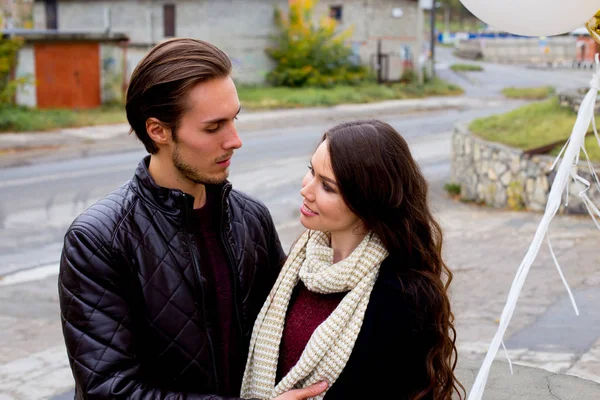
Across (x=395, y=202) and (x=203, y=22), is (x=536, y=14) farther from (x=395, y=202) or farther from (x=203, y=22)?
(x=203, y=22)

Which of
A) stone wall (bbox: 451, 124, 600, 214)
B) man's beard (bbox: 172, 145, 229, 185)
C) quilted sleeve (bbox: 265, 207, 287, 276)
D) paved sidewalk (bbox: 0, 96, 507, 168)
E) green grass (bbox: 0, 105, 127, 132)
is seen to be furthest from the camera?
green grass (bbox: 0, 105, 127, 132)

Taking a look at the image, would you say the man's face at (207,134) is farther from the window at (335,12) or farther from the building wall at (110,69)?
the window at (335,12)

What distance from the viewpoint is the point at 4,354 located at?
5.66 metres

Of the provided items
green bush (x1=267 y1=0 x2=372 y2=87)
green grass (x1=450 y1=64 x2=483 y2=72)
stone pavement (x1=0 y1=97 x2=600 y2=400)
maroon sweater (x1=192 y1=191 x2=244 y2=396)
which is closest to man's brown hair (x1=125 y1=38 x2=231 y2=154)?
maroon sweater (x1=192 y1=191 x2=244 y2=396)

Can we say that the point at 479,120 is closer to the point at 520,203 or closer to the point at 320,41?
the point at 520,203

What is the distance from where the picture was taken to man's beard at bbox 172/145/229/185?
242 cm

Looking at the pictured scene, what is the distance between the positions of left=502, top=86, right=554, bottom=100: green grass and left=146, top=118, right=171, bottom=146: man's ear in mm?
28805

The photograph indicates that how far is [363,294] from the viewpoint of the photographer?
2.35 m

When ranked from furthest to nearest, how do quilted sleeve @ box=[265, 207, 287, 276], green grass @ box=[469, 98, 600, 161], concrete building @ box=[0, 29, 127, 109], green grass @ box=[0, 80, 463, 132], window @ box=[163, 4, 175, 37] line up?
A: window @ box=[163, 4, 175, 37] < concrete building @ box=[0, 29, 127, 109] < green grass @ box=[0, 80, 463, 132] < green grass @ box=[469, 98, 600, 161] < quilted sleeve @ box=[265, 207, 287, 276]

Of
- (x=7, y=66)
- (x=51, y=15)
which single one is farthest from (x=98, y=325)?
(x=51, y=15)

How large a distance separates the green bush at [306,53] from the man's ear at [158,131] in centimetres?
2855

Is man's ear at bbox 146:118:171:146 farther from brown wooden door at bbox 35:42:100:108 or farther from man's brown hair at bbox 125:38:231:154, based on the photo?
brown wooden door at bbox 35:42:100:108

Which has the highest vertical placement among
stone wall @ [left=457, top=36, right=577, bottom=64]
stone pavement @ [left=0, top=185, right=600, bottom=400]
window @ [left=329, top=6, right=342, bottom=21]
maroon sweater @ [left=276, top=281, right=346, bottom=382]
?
window @ [left=329, top=6, right=342, bottom=21]

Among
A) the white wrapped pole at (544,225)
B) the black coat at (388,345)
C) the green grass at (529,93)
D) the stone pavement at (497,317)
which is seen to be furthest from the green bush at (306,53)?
the black coat at (388,345)
